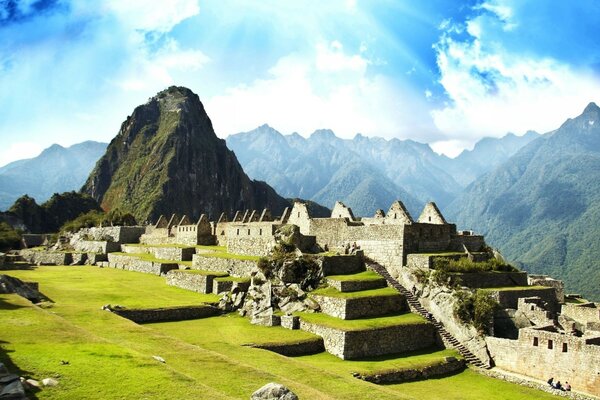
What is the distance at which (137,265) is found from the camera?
4819 centimetres

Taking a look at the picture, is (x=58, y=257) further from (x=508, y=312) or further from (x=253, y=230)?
(x=508, y=312)

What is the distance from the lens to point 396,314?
91.2 feet

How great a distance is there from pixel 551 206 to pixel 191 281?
10244cm

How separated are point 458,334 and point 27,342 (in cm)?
1941

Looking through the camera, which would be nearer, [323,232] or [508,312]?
[508,312]

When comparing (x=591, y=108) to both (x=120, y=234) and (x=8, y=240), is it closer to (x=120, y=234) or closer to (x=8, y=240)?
(x=120, y=234)

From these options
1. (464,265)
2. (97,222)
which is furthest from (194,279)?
(97,222)

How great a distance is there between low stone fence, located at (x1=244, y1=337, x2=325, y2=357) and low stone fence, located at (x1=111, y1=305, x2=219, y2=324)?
6.91 meters

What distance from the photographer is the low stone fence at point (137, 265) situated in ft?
146

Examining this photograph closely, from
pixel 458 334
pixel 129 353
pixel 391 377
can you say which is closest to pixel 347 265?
pixel 458 334

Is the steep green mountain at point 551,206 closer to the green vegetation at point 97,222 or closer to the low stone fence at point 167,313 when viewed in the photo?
the low stone fence at point 167,313

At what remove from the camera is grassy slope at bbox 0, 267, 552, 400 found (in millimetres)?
12539

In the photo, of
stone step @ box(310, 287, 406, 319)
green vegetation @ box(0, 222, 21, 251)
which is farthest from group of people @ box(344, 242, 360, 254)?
green vegetation @ box(0, 222, 21, 251)

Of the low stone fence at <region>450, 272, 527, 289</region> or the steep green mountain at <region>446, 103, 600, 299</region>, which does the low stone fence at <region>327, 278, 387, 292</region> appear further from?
the steep green mountain at <region>446, 103, 600, 299</region>
